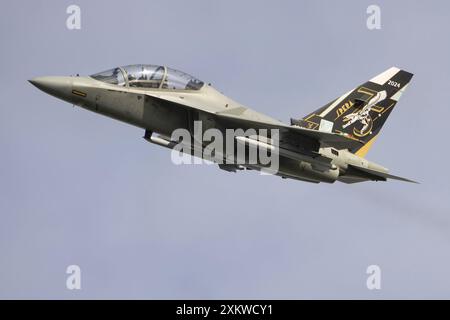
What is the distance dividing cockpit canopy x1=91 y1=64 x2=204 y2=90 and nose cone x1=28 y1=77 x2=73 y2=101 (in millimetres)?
1041

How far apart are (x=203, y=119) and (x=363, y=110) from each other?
6.61 m

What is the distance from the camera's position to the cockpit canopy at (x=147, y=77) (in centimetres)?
2669

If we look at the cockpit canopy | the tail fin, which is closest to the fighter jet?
the cockpit canopy

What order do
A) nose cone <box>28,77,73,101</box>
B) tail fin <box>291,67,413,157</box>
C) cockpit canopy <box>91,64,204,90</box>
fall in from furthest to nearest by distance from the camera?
1. tail fin <box>291,67,413,157</box>
2. cockpit canopy <box>91,64,204,90</box>
3. nose cone <box>28,77,73,101</box>

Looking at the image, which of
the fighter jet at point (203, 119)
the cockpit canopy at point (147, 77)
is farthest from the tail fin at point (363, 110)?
the cockpit canopy at point (147, 77)

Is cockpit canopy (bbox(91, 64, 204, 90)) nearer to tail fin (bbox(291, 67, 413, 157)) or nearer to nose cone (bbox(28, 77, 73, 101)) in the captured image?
nose cone (bbox(28, 77, 73, 101))

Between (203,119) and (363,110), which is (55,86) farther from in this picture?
(363,110)

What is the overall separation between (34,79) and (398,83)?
12.9 meters

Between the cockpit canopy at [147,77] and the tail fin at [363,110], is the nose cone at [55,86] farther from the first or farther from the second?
the tail fin at [363,110]

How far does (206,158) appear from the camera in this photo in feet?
92.7

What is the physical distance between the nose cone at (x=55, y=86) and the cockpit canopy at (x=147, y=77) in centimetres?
104

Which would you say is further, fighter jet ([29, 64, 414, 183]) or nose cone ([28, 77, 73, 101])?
fighter jet ([29, 64, 414, 183])

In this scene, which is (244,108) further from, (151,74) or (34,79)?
(34,79)

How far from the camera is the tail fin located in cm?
2997
